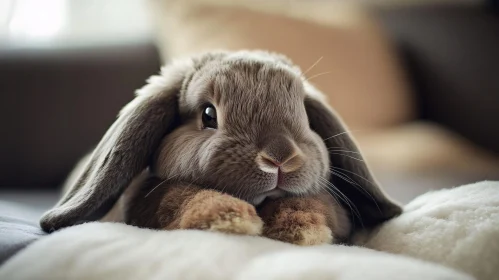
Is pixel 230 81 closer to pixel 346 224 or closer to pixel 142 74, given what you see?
pixel 346 224

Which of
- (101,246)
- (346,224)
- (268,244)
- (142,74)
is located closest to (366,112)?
(142,74)

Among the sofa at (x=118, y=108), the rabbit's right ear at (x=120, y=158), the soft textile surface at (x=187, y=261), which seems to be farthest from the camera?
the sofa at (x=118, y=108)

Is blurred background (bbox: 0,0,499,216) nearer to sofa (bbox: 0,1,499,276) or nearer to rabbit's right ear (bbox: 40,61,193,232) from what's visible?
sofa (bbox: 0,1,499,276)

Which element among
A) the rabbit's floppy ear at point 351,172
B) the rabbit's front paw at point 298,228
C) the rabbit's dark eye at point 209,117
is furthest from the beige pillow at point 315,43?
the rabbit's front paw at point 298,228

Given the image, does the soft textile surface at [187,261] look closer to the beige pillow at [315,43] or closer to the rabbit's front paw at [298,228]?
the rabbit's front paw at [298,228]

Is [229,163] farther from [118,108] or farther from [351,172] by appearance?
[118,108]

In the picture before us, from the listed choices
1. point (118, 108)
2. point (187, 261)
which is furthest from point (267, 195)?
point (118, 108)

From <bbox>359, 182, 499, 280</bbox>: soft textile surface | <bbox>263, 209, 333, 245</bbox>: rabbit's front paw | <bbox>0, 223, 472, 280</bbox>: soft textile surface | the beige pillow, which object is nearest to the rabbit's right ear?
<bbox>0, 223, 472, 280</bbox>: soft textile surface
